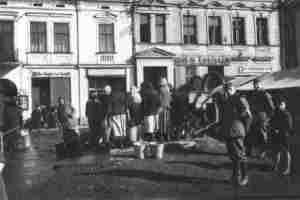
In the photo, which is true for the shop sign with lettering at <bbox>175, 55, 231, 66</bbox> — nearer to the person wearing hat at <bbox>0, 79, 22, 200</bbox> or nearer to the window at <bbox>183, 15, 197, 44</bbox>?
the window at <bbox>183, 15, 197, 44</bbox>

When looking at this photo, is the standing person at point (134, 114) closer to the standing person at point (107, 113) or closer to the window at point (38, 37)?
the standing person at point (107, 113)

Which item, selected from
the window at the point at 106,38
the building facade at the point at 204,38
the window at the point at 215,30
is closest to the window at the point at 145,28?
the building facade at the point at 204,38

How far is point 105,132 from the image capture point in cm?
1247

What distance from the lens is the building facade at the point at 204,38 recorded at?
3123cm

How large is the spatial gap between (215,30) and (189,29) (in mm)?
2094

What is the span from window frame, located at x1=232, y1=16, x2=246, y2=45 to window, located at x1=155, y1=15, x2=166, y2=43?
18.3ft

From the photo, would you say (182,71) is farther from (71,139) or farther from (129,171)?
(129,171)

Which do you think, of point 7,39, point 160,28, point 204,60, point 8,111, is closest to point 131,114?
point 8,111

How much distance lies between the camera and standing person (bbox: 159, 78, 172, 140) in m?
11.7

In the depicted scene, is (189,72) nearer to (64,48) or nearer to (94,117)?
(64,48)

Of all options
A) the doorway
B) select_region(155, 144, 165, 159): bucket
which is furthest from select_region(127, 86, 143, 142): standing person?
the doorway

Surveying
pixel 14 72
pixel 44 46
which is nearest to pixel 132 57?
pixel 44 46

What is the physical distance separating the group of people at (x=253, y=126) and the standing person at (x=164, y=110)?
7.29 ft

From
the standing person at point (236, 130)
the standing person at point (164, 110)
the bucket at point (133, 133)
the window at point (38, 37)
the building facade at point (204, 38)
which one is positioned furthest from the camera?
the building facade at point (204, 38)
